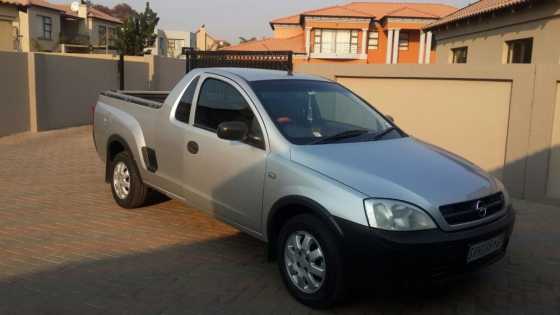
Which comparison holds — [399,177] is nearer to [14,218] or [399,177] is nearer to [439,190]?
[439,190]

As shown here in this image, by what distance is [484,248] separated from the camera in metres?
3.92

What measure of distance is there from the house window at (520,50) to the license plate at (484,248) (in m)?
14.0

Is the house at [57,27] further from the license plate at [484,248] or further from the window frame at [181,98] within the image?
the license plate at [484,248]

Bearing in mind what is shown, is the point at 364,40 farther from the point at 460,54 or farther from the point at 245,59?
the point at 245,59

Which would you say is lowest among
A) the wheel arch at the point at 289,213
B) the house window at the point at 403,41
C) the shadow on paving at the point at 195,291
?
the shadow on paving at the point at 195,291

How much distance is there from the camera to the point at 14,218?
6254 mm

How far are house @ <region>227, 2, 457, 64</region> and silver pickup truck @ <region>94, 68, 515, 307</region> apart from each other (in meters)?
43.1

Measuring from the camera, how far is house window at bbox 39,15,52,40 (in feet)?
141

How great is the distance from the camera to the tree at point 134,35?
141 feet

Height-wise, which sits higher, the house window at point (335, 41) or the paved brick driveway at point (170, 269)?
the house window at point (335, 41)

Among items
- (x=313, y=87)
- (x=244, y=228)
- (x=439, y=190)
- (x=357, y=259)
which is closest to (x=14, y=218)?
(x=244, y=228)

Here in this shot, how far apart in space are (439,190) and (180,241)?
2.85 metres

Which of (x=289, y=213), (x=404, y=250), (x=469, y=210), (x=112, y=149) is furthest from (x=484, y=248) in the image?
(x=112, y=149)

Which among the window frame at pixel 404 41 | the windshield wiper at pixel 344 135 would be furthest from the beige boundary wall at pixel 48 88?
the window frame at pixel 404 41
